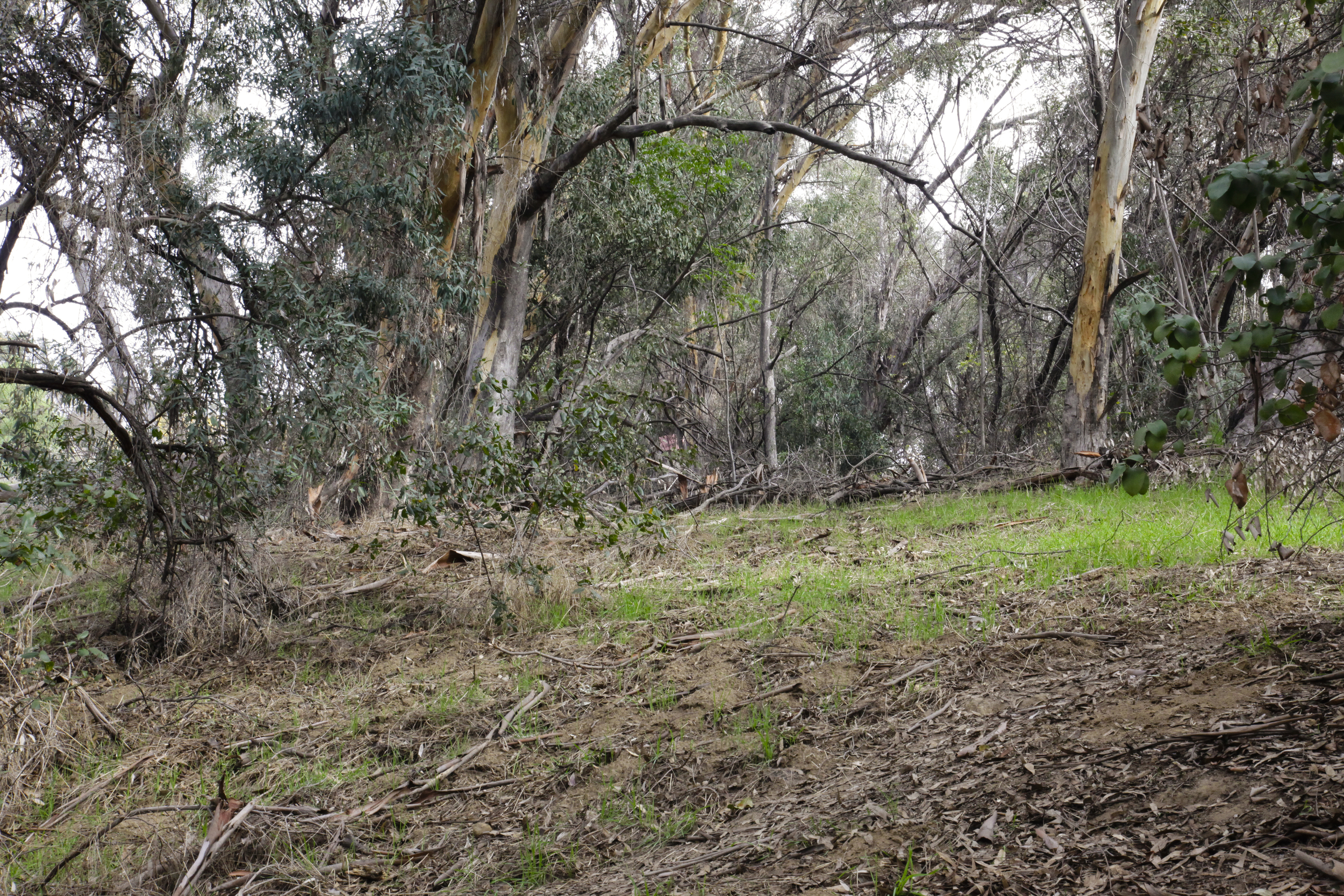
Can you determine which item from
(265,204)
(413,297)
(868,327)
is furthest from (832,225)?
(265,204)

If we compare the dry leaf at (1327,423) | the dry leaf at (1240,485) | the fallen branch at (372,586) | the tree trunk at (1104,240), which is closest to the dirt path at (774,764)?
the dry leaf at (1240,485)

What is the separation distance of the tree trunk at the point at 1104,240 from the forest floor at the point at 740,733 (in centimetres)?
364

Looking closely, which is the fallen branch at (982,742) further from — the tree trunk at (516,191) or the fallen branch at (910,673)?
the tree trunk at (516,191)

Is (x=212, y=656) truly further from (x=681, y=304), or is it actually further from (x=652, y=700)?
(x=681, y=304)

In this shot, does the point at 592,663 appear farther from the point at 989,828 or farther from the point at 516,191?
the point at 516,191

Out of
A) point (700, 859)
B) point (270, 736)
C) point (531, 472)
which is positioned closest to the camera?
point (700, 859)

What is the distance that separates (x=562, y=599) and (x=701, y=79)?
13628mm

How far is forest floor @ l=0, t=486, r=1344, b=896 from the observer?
2.92 meters

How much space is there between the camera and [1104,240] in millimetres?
10867


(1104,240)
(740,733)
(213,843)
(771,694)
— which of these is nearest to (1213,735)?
(740,733)

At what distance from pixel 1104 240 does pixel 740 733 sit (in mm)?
8660

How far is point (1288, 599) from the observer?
14.8 feet

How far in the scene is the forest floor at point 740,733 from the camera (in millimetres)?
2922

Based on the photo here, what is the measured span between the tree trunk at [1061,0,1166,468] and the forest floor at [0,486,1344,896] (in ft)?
12.0
